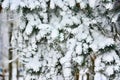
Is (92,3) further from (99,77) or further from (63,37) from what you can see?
(99,77)

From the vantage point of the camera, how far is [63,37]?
285 cm

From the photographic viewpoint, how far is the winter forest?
270 cm

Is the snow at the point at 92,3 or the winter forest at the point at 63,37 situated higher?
the snow at the point at 92,3

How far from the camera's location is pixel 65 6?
2826 mm

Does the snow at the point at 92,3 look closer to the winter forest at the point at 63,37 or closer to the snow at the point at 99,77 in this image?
the winter forest at the point at 63,37

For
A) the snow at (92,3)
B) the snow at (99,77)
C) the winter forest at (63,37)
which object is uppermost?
the snow at (92,3)

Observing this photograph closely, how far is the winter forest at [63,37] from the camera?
270cm

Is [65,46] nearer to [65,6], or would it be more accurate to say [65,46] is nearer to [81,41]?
[81,41]

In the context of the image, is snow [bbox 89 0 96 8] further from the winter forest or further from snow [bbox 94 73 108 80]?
snow [bbox 94 73 108 80]

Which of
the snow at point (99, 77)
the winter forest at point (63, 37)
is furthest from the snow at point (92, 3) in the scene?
the snow at point (99, 77)

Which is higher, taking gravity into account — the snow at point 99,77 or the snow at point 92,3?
the snow at point 92,3

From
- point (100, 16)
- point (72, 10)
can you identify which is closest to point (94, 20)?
point (100, 16)

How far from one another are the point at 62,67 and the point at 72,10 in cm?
58

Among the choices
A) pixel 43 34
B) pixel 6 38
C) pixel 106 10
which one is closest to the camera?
pixel 106 10
